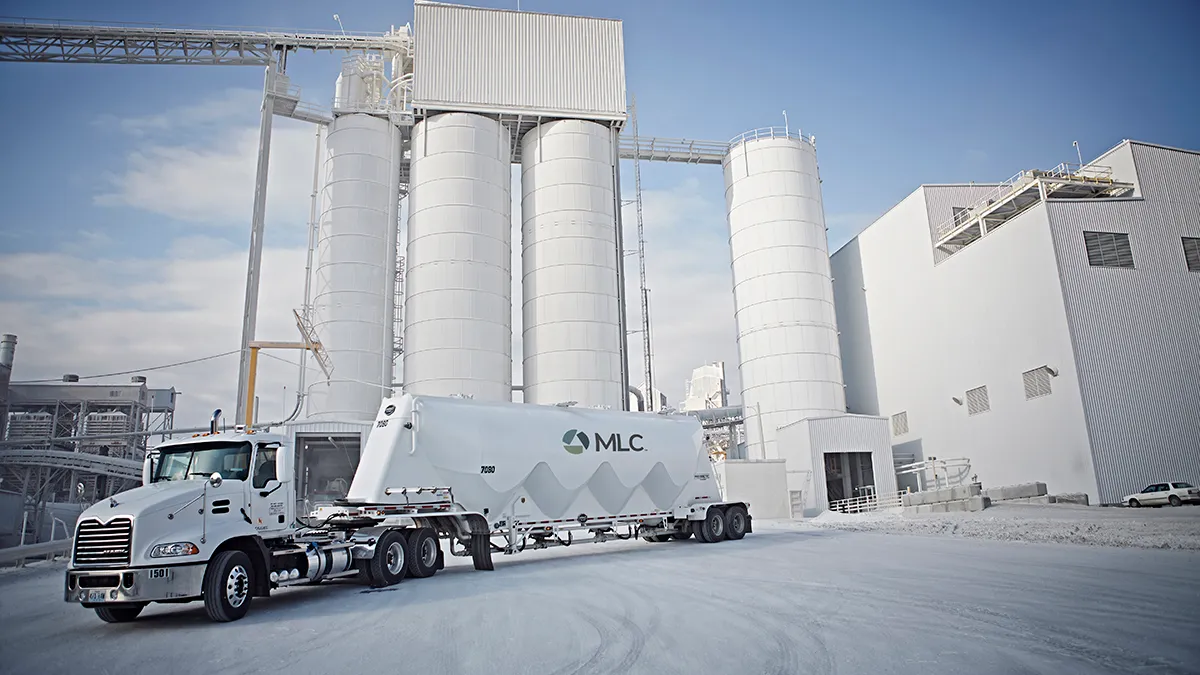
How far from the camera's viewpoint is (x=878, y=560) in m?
15.0

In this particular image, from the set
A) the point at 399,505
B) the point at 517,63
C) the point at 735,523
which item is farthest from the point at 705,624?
the point at 517,63

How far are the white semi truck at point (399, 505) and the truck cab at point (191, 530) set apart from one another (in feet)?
0.07

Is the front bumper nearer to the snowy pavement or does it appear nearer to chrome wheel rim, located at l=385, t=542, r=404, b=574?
the snowy pavement

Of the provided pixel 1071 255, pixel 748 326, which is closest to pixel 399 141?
pixel 748 326

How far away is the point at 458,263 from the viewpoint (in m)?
40.8

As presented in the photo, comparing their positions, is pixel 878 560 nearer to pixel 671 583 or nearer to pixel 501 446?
pixel 671 583

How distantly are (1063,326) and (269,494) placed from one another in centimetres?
3511

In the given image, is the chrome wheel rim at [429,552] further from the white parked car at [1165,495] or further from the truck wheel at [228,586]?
the white parked car at [1165,495]

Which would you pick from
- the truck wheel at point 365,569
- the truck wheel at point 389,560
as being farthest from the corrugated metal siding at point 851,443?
the truck wheel at point 365,569

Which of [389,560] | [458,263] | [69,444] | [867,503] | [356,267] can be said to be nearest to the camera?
[389,560]

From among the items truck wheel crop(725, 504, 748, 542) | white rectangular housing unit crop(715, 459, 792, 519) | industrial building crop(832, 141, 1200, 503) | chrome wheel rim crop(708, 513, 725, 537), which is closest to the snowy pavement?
chrome wheel rim crop(708, 513, 725, 537)

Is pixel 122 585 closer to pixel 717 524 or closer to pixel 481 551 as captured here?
pixel 481 551

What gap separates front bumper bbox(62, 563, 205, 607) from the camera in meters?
10.2

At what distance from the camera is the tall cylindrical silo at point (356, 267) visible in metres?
40.9
